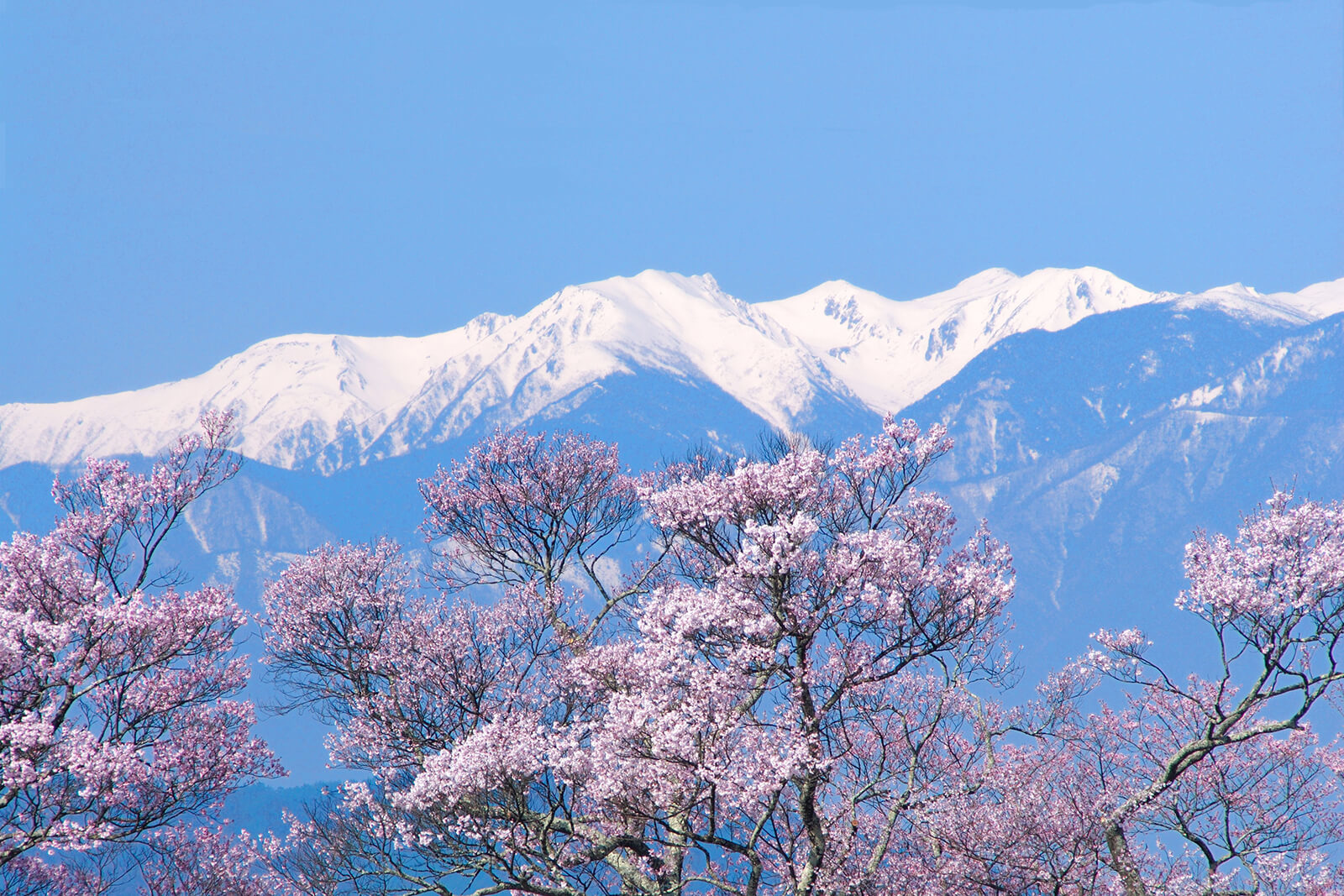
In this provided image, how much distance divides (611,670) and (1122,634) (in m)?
9.97

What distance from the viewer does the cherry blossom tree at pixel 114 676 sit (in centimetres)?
1908

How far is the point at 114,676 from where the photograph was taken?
1920 cm

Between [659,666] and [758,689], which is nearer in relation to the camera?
[659,666]

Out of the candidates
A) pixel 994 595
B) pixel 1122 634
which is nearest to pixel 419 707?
pixel 994 595

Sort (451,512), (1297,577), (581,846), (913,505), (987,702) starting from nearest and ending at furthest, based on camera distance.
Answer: (1297,577) < (913,505) < (581,846) < (451,512) < (987,702)

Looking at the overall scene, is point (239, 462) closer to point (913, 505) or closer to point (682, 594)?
point (682, 594)

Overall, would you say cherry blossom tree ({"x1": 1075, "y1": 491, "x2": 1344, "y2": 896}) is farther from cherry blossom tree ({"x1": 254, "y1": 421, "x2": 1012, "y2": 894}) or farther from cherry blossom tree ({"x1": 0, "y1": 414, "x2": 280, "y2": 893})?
cherry blossom tree ({"x1": 0, "y1": 414, "x2": 280, "y2": 893})

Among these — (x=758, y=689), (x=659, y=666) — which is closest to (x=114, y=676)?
(x=659, y=666)

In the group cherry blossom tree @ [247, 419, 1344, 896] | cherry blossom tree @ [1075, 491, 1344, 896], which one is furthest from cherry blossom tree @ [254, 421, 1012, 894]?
cherry blossom tree @ [1075, 491, 1344, 896]

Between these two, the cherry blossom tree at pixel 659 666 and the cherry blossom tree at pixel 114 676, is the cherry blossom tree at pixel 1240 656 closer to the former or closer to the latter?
the cherry blossom tree at pixel 659 666

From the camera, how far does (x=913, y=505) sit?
21.2 m

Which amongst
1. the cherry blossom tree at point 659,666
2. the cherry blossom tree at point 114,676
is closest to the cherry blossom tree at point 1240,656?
the cherry blossom tree at point 659,666

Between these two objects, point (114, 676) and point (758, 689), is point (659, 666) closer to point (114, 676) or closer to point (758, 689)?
point (758, 689)

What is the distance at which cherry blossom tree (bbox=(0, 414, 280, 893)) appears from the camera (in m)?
19.1
